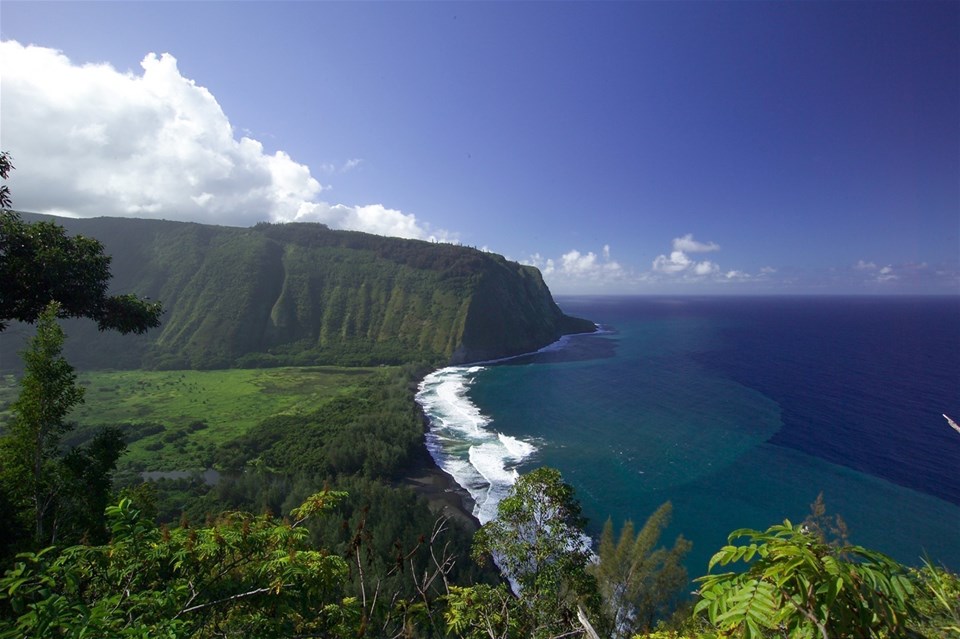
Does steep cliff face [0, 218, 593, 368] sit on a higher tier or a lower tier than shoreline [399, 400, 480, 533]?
higher

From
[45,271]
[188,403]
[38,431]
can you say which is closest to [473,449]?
[45,271]

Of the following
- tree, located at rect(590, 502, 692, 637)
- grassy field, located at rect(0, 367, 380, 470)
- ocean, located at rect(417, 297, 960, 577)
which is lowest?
grassy field, located at rect(0, 367, 380, 470)

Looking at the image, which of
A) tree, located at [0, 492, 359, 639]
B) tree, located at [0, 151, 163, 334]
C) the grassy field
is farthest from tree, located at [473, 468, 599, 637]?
the grassy field

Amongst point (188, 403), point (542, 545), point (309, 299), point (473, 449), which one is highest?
point (309, 299)

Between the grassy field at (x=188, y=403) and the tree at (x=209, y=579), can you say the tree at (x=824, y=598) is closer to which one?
the tree at (x=209, y=579)

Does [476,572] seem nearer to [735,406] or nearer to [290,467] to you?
[290,467]

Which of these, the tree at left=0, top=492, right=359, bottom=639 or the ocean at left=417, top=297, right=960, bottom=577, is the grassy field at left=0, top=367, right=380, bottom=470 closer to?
the ocean at left=417, top=297, right=960, bottom=577

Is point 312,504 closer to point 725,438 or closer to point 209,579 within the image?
point 209,579
